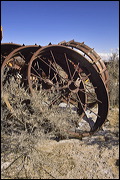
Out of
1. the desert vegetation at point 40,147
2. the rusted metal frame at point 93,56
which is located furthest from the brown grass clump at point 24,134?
the rusted metal frame at point 93,56

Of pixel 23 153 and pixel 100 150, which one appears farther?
pixel 100 150

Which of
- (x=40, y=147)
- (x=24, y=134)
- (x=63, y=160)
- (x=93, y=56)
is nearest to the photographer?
(x=24, y=134)

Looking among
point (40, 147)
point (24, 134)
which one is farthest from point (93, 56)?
point (40, 147)

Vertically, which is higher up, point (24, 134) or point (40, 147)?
point (24, 134)

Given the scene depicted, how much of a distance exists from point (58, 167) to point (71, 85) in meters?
3.14

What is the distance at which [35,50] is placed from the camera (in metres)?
5.87

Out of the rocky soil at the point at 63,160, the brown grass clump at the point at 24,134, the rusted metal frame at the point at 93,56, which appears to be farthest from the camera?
the rusted metal frame at the point at 93,56

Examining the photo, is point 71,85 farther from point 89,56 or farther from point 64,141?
point 64,141

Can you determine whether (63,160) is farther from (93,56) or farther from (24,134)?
(93,56)

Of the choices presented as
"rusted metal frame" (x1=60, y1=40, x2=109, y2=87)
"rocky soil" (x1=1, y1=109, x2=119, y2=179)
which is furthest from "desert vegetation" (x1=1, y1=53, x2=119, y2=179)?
"rusted metal frame" (x1=60, y1=40, x2=109, y2=87)

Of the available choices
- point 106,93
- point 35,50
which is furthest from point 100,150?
point 35,50

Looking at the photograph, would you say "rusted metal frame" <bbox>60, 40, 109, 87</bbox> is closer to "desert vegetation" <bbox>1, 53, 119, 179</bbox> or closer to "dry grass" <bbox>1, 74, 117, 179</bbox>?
"desert vegetation" <bbox>1, 53, 119, 179</bbox>

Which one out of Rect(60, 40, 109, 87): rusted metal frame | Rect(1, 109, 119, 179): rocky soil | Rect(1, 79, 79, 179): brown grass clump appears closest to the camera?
Rect(1, 79, 79, 179): brown grass clump

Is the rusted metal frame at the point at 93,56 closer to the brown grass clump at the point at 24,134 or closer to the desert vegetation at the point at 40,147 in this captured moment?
the desert vegetation at the point at 40,147
